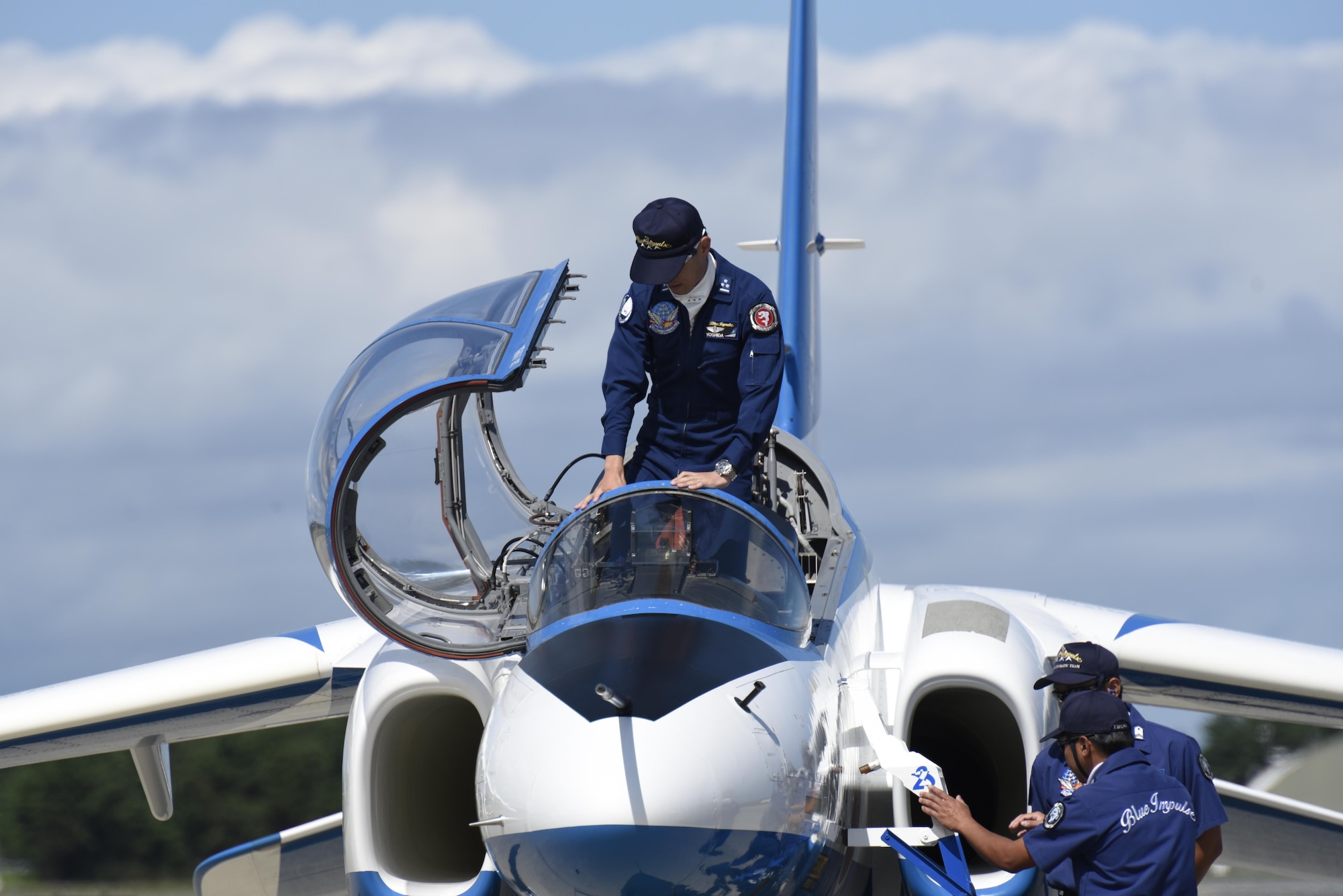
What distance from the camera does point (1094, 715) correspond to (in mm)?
4551

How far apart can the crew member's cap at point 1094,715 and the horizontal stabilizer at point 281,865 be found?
505 cm

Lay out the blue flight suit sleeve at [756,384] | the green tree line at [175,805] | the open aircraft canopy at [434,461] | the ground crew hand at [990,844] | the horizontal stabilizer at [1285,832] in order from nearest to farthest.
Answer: the ground crew hand at [990,844], the open aircraft canopy at [434,461], the blue flight suit sleeve at [756,384], the horizontal stabilizer at [1285,832], the green tree line at [175,805]

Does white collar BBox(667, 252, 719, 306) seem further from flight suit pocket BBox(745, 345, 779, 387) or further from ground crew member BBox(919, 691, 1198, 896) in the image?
ground crew member BBox(919, 691, 1198, 896)

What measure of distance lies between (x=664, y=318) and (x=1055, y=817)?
273cm

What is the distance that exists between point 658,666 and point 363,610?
1692 mm

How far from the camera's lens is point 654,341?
251 inches

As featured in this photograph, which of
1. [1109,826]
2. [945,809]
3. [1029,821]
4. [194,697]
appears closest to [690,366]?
[945,809]

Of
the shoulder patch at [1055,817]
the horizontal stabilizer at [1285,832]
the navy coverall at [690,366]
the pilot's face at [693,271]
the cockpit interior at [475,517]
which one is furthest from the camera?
the horizontal stabilizer at [1285,832]

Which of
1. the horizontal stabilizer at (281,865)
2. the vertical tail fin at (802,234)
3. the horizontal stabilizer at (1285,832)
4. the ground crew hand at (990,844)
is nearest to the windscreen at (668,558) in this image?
the ground crew hand at (990,844)

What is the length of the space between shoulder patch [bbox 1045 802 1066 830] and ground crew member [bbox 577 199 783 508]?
6.23 feet

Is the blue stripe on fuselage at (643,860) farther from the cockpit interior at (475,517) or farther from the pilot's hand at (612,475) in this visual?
the pilot's hand at (612,475)

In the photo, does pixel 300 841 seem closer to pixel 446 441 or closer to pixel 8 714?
pixel 8 714

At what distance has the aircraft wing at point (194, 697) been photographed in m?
8.31

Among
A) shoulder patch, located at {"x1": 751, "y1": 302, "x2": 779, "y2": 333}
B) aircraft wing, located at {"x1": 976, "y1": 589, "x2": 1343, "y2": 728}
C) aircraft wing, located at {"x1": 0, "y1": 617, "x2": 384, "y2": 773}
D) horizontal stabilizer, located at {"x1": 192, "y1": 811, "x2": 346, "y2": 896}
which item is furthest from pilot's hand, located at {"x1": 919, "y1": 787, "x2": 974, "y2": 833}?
horizontal stabilizer, located at {"x1": 192, "y1": 811, "x2": 346, "y2": 896}
